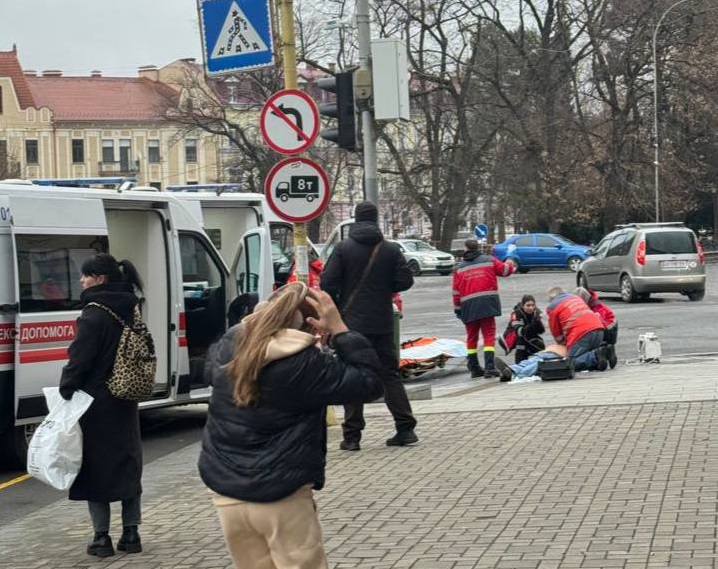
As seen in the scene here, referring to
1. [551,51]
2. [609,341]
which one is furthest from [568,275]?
[609,341]

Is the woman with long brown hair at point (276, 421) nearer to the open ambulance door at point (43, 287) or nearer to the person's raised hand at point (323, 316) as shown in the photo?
the person's raised hand at point (323, 316)

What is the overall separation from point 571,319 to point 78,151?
81830mm

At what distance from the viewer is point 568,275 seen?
145ft

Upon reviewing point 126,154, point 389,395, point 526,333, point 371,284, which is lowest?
point 526,333

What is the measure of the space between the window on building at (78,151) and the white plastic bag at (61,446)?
89.0 m

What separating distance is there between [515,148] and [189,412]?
4374 centimetres

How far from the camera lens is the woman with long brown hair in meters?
4.64

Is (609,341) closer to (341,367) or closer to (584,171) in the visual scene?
(341,367)

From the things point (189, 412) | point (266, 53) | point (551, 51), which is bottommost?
point (189, 412)

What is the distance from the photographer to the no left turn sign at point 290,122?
1118 centimetres

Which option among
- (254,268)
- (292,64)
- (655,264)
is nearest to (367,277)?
(292,64)

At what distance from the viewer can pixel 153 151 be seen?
323ft

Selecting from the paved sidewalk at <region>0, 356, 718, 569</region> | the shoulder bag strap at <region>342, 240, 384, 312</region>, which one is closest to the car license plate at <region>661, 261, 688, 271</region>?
the paved sidewalk at <region>0, 356, 718, 569</region>

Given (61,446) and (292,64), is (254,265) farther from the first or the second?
(61,446)
